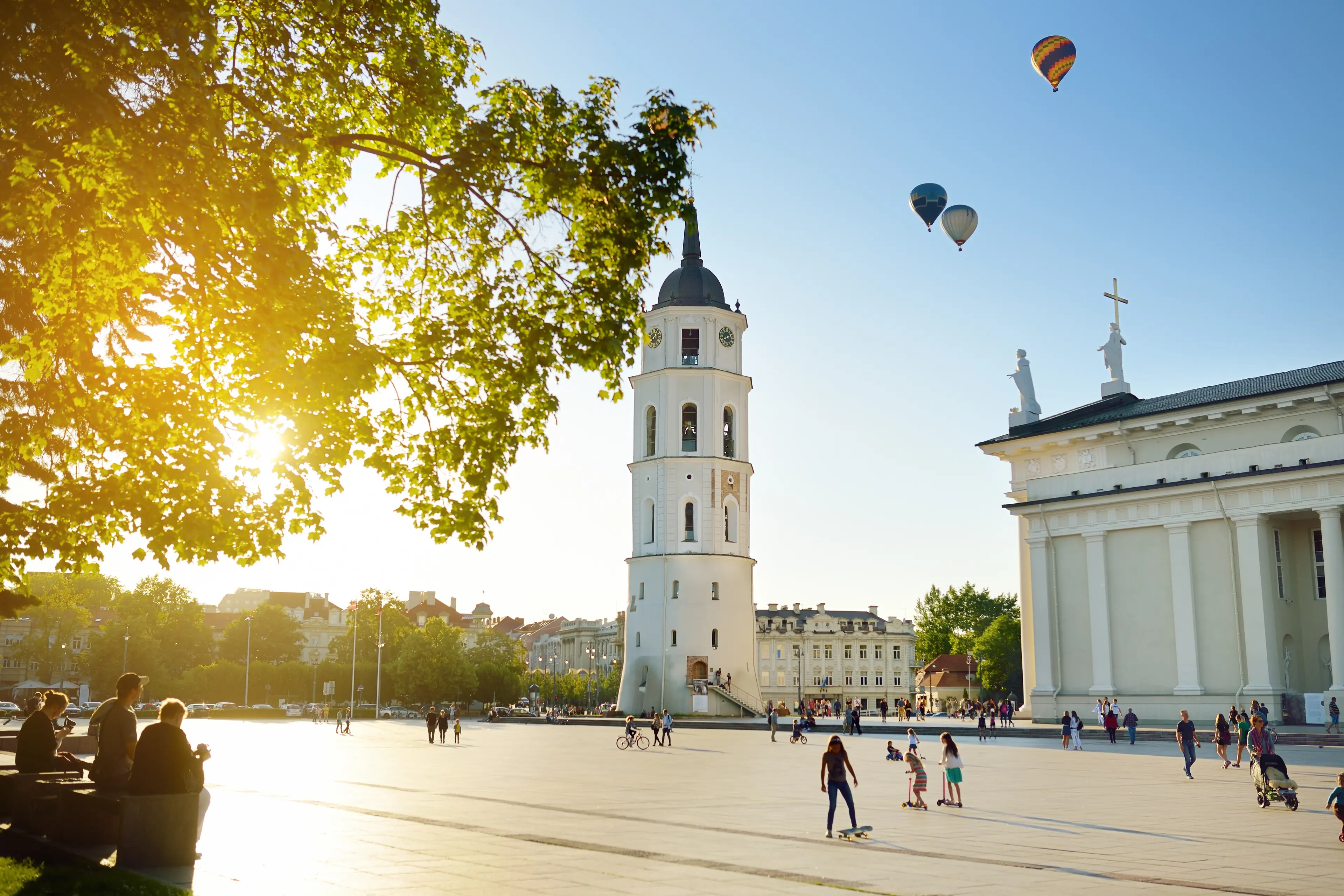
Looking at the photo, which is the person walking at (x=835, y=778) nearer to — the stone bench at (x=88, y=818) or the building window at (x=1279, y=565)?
the stone bench at (x=88, y=818)

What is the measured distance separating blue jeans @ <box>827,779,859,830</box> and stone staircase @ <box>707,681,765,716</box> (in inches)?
2351

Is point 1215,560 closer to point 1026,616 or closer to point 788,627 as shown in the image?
point 1026,616

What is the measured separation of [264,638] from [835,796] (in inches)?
4537

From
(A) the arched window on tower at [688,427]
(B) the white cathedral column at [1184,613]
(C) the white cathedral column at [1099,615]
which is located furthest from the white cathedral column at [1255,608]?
(A) the arched window on tower at [688,427]

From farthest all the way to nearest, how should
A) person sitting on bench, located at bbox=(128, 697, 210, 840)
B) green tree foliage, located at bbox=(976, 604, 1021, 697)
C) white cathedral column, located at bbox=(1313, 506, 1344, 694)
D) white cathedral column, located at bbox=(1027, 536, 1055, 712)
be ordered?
green tree foliage, located at bbox=(976, 604, 1021, 697), white cathedral column, located at bbox=(1027, 536, 1055, 712), white cathedral column, located at bbox=(1313, 506, 1344, 694), person sitting on bench, located at bbox=(128, 697, 210, 840)

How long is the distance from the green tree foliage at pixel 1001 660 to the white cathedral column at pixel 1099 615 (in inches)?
2877

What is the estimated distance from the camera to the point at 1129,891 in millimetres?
9906

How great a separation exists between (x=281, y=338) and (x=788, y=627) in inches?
5577

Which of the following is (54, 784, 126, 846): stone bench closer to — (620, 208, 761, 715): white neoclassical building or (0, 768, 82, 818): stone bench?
(0, 768, 82, 818): stone bench

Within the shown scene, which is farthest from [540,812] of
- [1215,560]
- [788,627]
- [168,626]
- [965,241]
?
[788,627]

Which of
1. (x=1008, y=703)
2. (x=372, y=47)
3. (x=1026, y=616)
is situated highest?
(x=372, y=47)

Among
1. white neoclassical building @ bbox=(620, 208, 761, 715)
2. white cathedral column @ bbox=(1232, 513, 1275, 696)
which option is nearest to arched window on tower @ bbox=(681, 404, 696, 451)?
white neoclassical building @ bbox=(620, 208, 761, 715)

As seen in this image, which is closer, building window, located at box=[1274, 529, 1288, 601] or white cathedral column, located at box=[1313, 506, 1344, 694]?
white cathedral column, located at box=[1313, 506, 1344, 694]

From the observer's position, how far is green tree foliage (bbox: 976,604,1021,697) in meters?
120
